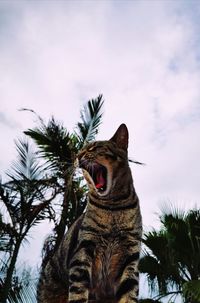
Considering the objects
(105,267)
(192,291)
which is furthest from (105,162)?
(192,291)

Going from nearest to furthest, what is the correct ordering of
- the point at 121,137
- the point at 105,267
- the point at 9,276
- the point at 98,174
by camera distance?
1. the point at 105,267
2. the point at 98,174
3. the point at 121,137
4. the point at 9,276

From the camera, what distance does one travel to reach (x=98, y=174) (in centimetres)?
379

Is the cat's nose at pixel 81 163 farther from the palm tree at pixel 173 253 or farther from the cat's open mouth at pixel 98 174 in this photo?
the palm tree at pixel 173 253

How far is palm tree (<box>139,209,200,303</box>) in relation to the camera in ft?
29.6

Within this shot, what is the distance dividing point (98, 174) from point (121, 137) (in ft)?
1.41

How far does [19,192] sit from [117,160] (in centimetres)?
518

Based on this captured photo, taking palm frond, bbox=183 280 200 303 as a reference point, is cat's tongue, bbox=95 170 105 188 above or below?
above

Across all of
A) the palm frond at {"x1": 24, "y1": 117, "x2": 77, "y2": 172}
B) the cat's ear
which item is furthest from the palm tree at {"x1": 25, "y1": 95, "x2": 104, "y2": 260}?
the cat's ear

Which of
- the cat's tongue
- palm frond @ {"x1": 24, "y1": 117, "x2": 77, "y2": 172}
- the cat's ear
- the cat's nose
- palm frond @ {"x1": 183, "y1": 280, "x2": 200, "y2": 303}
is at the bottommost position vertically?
palm frond @ {"x1": 183, "y1": 280, "x2": 200, "y2": 303}

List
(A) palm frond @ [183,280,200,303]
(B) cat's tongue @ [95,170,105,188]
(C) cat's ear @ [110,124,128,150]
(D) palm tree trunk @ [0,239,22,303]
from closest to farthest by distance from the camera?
(B) cat's tongue @ [95,170,105,188], (C) cat's ear @ [110,124,128,150], (A) palm frond @ [183,280,200,303], (D) palm tree trunk @ [0,239,22,303]

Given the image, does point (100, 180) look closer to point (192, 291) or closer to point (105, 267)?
point (105, 267)

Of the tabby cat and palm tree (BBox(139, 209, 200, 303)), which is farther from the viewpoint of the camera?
palm tree (BBox(139, 209, 200, 303))

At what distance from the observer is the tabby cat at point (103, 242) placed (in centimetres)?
363

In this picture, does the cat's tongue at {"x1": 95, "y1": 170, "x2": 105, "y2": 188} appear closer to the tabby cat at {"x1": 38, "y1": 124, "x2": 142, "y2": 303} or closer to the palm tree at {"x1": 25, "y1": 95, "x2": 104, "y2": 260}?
the tabby cat at {"x1": 38, "y1": 124, "x2": 142, "y2": 303}
